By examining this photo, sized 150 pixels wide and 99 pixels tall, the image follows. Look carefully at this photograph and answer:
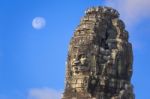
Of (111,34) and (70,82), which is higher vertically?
(111,34)

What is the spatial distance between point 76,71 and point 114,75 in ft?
11.3

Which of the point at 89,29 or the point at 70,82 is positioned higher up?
the point at 89,29

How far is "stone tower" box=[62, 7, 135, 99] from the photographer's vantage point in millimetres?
69188

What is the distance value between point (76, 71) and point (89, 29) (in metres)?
4.07

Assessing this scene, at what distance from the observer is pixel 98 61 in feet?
228

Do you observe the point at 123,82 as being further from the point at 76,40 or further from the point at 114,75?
the point at 76,40

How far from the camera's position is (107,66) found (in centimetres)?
6950

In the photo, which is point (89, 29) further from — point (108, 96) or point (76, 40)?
point (108, 96)

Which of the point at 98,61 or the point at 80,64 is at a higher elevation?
the point at 98,61

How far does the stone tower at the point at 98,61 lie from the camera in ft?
227

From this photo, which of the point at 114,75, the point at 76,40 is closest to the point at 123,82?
the point at 114,75

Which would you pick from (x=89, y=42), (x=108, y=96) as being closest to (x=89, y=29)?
(x=89, y=42)

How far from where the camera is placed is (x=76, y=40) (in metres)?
70.4

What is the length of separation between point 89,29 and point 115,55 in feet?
11.1
